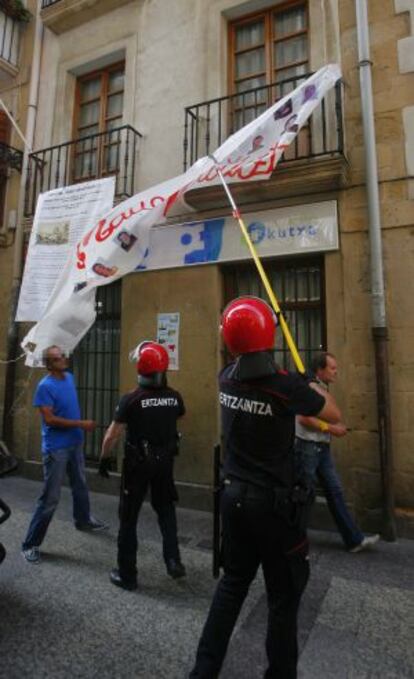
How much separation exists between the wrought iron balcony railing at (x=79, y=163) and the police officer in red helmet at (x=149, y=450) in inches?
163

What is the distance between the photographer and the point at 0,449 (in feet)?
12.1

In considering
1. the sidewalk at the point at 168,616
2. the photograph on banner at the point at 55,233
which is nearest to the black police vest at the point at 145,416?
the sidewalk at the point at 168,616

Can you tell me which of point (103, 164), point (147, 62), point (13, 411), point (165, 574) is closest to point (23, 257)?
point (103, 164)

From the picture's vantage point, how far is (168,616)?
10.0 feet

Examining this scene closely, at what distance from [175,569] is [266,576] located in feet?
5.08

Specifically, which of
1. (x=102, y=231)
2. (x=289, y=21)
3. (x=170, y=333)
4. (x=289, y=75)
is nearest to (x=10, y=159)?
(x=102, y=231)

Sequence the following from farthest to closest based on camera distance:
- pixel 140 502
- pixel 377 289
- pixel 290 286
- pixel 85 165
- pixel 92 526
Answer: pixel 85 165 → pixel 290 286 → pixel 377 289 → pixel 92 526 → pixel 140 502

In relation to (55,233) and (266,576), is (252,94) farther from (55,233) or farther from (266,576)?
(266,576)

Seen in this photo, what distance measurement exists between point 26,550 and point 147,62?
21.8 ft

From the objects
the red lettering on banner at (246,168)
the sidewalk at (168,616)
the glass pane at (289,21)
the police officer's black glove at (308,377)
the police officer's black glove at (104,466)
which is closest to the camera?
the police officer's black glove at (308,377)

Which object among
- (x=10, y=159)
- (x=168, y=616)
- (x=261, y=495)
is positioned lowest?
(x=168, y=616)

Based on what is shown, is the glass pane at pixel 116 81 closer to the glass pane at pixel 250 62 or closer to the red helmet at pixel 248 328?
the glass pane at pixel 250 62

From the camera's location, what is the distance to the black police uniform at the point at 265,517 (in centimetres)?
217

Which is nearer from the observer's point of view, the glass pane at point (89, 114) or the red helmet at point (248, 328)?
the red helmet at point (248, 328)
